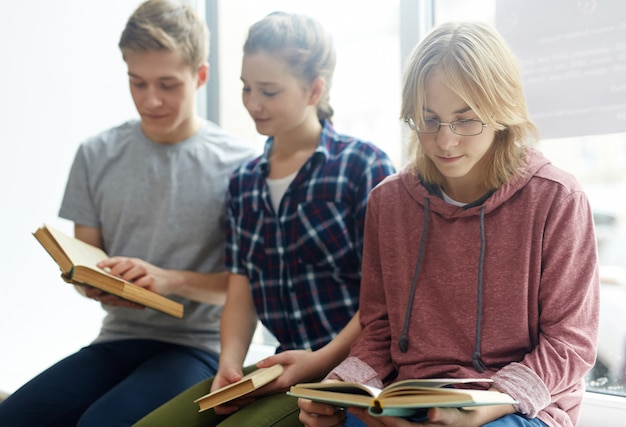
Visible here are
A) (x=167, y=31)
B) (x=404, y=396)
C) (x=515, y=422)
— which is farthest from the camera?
(x=167, y=31)

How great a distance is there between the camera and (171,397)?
1456 mm

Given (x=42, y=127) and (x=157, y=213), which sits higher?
(x=42, y=127)

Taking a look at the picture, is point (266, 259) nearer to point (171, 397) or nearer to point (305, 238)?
point (305, 238)

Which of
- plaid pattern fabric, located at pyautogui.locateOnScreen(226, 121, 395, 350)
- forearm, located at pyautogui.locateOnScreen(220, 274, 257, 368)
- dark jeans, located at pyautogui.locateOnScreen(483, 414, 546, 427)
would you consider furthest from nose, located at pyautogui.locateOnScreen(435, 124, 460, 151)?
forearm, located at pyautogui.locateOnScreen(220, 274, 257, 368)

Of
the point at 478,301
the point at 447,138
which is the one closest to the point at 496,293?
the point at 478,301

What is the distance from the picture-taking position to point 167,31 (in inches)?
63.3

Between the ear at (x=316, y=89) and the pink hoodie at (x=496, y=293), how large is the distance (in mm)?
309

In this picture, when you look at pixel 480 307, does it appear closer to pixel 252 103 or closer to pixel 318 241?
pixel 318 241

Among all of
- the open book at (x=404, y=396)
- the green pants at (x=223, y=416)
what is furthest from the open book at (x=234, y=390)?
the open book at (x=404, y=396)

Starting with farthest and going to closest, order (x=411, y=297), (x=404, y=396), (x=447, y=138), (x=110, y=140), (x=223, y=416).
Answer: (x=110, y=140) → (x=223, y=416) → (x=411, y=297) → (x=447, y=138) → (x=404, y=396)

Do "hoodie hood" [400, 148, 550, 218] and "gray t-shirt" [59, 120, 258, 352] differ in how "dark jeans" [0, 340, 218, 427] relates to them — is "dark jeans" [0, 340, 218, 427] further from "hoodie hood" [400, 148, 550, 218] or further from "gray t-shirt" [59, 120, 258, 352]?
"hoodie hood" [400, 148, 550, 218]

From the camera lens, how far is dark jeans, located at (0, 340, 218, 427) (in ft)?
4.55

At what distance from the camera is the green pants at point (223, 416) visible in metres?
1.22

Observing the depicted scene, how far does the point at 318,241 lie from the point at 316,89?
1.09 feet
